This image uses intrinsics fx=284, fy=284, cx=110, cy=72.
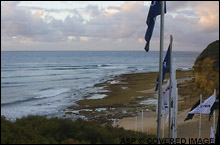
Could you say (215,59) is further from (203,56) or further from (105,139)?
(105,139)

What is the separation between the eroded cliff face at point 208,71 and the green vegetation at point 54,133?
69.8 ft

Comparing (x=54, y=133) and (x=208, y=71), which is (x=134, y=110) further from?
(x=54, y=133)

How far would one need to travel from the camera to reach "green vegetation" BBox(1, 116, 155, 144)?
23.1 ft

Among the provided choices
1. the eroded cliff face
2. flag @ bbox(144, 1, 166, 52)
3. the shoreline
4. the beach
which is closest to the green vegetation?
flag @ bbox(144, 1, 166, 52)

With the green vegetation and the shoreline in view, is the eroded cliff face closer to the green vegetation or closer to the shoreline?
the shoreline

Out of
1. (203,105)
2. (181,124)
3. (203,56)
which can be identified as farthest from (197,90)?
(203,105)

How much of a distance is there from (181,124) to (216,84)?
987 centimetres

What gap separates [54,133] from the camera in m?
7.97

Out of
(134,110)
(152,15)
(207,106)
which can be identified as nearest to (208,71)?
(134,110)

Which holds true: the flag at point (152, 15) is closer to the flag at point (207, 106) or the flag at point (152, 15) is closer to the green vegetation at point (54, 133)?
the green vegetation at point (54, 133)

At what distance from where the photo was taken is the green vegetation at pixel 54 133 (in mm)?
7050

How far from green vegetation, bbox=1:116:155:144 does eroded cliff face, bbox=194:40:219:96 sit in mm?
21270

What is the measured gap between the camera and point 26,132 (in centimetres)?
751

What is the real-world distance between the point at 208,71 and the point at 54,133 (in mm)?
23705
